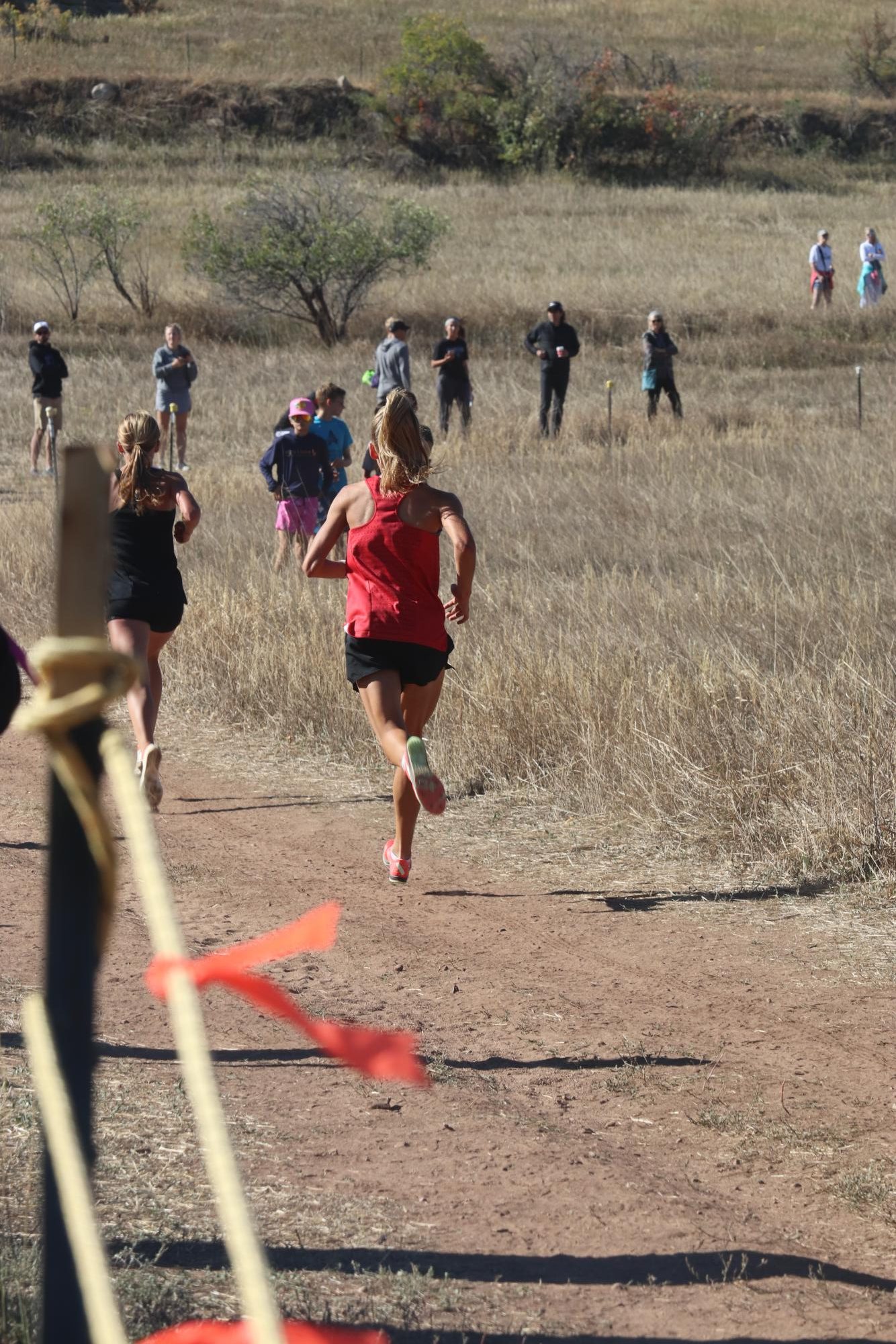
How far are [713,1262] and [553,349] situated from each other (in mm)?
16835

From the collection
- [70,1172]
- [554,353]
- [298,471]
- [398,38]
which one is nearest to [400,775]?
[70,1172]

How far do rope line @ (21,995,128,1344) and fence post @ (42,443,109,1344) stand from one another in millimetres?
13

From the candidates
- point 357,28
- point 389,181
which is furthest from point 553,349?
point 357,28

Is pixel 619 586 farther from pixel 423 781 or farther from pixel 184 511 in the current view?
pixel 423 781

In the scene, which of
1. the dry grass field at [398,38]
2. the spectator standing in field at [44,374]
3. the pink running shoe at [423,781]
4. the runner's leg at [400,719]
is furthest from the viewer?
the dry grass field at [398,38]

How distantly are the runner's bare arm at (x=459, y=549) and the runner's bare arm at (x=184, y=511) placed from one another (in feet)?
4.00

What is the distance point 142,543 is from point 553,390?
44.9ft

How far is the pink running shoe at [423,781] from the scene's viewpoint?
17.2ft

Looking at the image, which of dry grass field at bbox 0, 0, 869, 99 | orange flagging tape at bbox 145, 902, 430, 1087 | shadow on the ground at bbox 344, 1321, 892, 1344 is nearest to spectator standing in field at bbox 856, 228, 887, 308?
dry grass field at bbox 0, 0, 869, 99

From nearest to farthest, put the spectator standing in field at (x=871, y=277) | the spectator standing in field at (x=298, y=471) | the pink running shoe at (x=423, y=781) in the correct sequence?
1. the pink running shoe at (x=423, y=781)
2. the spectator standing in field at (x=298, y=471)
3. the spectator standing in field at (x=871, y=277)

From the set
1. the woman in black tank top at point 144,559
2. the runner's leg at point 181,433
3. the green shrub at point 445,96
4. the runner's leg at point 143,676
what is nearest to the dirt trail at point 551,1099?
the runner's leg at point 143,676

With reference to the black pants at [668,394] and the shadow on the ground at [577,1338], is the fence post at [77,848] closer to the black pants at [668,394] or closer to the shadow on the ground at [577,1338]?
the shadow on the ground at [577,1338]

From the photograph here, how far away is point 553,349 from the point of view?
19.4 meters

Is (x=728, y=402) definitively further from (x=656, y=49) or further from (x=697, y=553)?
(x=656, y=49)
